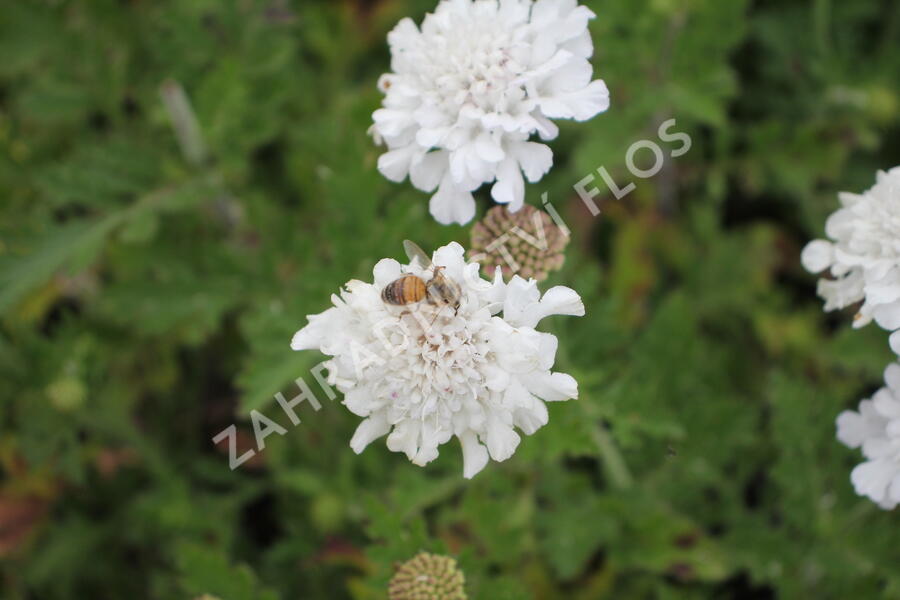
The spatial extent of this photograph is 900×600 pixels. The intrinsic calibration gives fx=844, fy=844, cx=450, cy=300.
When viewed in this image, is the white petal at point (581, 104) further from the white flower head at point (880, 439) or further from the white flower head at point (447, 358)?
the white flower head at point (880, 439)

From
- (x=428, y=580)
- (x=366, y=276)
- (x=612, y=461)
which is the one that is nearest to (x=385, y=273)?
(x=366, y=276)

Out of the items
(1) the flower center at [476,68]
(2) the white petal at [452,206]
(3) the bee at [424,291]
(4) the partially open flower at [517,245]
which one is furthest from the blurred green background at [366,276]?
(3) the bee at [424,291]

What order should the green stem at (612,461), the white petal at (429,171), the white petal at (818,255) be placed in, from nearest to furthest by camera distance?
the white petal at (429,171)
the white petal at (818,255)
the green stem at (612,461)

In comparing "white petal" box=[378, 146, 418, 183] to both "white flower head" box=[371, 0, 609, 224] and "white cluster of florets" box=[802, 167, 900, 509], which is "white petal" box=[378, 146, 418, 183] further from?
"white cluster of florets" box=[802, 167, 900, 509]

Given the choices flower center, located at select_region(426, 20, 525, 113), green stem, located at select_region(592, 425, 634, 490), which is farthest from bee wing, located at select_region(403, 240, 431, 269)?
green stem, located at select_region(592, 425, 634, 490)

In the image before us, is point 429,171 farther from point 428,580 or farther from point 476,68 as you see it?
point 428,580

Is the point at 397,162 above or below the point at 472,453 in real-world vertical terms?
above

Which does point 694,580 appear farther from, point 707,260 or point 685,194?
point 685,194
